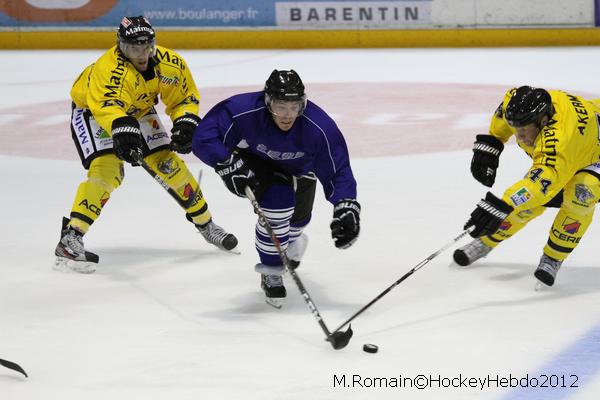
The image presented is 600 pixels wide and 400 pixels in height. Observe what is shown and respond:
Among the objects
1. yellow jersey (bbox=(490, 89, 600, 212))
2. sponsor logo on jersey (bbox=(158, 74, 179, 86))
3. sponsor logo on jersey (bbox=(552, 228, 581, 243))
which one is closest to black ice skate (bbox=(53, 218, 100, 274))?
sponsor logo on jersey (bbox=(158, 74, 179, 86))

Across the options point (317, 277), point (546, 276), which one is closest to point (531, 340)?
point (546, 276)

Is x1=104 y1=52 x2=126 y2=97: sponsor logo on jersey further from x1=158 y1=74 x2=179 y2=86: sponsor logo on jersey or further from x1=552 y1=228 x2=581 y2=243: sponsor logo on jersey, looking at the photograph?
x1=552 y1=228 x2=581 y2=243: sponsor logo on jersey

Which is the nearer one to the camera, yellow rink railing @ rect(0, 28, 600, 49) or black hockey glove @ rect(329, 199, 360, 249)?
black hockey glove @ rect(329, 199, 360, 249)

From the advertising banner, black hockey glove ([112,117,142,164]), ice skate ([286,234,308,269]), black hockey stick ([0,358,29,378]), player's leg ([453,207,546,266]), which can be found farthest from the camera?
the advertising banner

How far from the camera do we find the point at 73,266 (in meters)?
4.38

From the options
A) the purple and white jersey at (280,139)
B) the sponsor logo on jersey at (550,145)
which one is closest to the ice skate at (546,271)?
the sponsor logo on jersey at (550,145)

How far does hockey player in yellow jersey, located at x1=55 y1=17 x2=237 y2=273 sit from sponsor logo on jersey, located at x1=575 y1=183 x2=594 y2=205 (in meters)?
1.47

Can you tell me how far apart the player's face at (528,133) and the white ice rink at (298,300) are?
0.57 metres

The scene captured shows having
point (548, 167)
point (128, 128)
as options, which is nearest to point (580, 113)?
point (548, 167)

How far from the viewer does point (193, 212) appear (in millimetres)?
4656

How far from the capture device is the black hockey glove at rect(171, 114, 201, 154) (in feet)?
14.5

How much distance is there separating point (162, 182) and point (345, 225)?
1240mm

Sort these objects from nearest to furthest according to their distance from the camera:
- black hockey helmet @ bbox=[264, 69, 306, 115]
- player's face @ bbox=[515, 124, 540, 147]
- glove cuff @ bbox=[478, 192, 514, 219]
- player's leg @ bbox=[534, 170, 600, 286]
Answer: black hockey helmet @ bbox=[264, 69, 306, 115]
glove cuff @ bbox=[478, 192, 514, 219]
player's face @ bbox=[515, 124, 540, 147]
player's leg @ bbox=[534, 170, 600, 286]

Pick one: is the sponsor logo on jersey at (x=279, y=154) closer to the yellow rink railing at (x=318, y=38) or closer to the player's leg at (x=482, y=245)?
the player's leg at (x=482, y=245)
